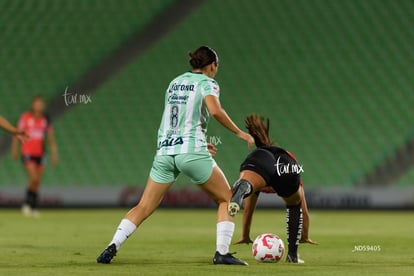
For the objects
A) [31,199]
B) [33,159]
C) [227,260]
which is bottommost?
[227,260]

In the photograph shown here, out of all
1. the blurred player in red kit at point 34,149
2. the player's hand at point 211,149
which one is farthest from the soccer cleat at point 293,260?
the blurred player in red kit at point 34,149

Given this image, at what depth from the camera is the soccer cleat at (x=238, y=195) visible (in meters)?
8.10

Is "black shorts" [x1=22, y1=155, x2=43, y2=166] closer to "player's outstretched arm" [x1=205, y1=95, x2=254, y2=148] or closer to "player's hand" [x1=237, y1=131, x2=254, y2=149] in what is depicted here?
"player's outstretched arm" [x1=205, y1=95, x2=254, y2=148]

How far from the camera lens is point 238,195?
820 centimetres

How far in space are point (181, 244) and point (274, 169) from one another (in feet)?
9.62

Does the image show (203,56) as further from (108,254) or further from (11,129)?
(108,254)

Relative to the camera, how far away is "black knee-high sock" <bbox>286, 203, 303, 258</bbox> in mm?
8817

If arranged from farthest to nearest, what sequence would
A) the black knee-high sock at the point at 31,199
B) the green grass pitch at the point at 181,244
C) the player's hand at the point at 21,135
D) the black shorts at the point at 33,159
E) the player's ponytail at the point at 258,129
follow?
the black shorts at the point at 33,159 < the black knee-high sock at the point at 31,199 < the player's ponytail at the point at 258,129 < the player's hand at the point at 21,135 < the green grass pitch at the point at 181,244

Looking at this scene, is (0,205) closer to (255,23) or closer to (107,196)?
(107,196)

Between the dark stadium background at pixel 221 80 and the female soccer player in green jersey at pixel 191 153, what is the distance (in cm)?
1191

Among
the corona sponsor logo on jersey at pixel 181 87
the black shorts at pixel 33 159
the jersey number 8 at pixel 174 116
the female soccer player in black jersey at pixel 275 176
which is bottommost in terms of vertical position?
the female soccer player in black jersey at pixel 275 176

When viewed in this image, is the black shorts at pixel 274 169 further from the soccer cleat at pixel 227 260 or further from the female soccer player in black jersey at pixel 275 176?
the soccer cleat at pixel 227 260

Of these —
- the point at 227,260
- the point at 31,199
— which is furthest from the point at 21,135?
the point at 31,199

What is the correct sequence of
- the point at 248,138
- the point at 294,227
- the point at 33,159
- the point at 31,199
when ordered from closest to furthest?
the point at 248,138 → the point at 294,227 → the point at 31,199 → the point at 33,159
